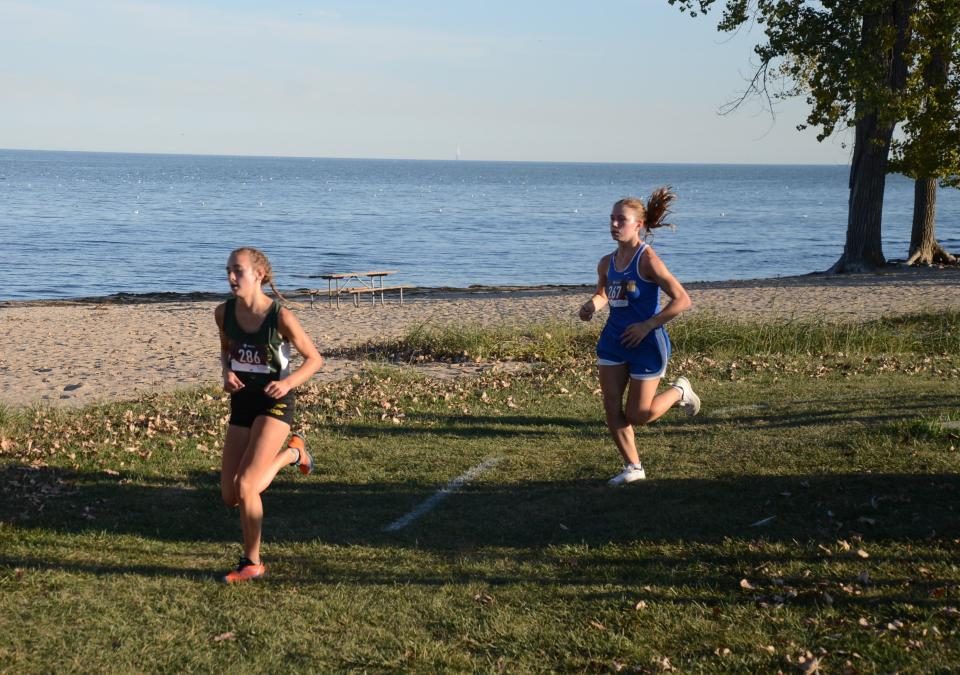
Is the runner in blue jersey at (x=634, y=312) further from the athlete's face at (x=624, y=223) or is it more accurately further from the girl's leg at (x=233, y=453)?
the girl's leg at (x=233, y=453)

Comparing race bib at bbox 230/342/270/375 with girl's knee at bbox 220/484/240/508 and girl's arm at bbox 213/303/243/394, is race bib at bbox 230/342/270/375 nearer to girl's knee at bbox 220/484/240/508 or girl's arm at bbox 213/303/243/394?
girl's arm at bbox 213/303/243/394

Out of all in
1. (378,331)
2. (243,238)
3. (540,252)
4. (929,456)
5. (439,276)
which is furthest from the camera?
(243,238)

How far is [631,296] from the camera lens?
21.9 feet

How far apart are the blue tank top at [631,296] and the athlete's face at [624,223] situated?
0.44 feet

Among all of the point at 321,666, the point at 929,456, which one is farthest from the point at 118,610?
the point at 929,456

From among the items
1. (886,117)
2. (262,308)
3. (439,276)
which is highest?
(886,117)

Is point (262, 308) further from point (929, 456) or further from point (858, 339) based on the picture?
point (858, 339)

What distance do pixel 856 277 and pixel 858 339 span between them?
14.1 meters

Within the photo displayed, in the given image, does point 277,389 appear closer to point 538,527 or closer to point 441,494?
point 538,527

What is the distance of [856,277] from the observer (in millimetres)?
27531

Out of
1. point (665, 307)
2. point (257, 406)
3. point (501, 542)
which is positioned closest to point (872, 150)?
point (665, 307)

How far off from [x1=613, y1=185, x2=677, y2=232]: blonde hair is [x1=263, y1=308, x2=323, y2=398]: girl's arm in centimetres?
237

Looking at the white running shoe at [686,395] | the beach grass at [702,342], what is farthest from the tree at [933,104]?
the white running shoe at [686,395]

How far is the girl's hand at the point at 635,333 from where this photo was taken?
6523 mm
